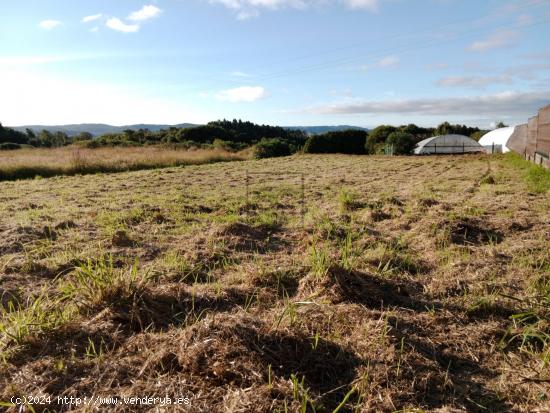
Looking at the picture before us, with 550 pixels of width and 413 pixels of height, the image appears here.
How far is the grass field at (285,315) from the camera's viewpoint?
1.91 meters

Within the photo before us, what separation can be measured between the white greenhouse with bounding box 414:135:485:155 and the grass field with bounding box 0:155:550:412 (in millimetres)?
30935

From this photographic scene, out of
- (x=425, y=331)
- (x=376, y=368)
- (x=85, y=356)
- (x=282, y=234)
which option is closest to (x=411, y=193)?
(x=282, y=234)

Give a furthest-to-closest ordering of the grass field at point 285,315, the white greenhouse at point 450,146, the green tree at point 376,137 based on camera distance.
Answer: the green tree at point 376,137 < the white greenhouse at point 450,146 < the grass field at point 285,315

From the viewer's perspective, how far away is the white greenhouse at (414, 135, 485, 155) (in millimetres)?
34156

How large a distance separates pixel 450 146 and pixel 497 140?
3711mm

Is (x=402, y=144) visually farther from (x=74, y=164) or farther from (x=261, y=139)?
(x=74, y=164)

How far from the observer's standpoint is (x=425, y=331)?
2.53 m

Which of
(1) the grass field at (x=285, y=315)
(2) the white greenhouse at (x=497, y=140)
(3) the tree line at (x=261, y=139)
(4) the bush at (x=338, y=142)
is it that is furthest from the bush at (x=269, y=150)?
(1) the grass field at (x=285, y=315)

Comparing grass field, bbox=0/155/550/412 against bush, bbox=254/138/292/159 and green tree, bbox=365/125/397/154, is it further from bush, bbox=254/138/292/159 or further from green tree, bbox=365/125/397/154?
green tree, bbox=365/125/397/154

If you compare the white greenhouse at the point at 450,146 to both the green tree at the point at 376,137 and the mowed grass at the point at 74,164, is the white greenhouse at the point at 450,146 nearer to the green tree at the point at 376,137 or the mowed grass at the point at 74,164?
the green tree at the point at 376,137

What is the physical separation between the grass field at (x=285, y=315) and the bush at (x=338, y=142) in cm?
3165

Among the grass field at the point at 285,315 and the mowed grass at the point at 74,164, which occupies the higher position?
the mowed grass at the point at 74,164

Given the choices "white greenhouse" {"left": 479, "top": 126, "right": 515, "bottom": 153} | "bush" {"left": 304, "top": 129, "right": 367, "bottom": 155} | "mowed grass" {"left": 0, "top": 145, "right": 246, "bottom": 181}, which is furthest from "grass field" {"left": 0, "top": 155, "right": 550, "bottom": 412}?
"bush" {"left": 304, "top": 129, "right": 367, "bottom": 155}

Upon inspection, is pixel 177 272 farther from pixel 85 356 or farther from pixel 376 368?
pixel 376 368
